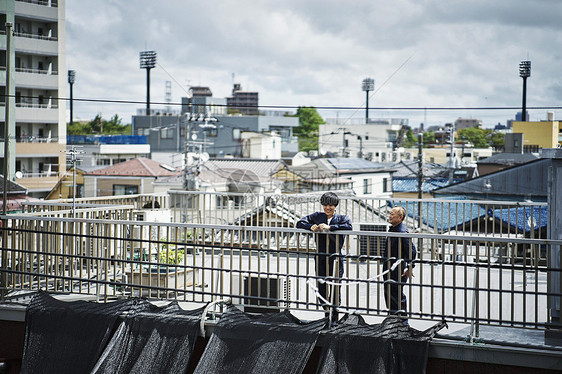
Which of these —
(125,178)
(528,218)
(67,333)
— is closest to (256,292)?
(67,333)

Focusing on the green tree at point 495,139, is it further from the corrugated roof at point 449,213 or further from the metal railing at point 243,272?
the metal railing at point 243,272

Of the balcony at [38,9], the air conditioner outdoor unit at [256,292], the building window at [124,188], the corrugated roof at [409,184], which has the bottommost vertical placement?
the air conditioner outdoor unit at [256,292]

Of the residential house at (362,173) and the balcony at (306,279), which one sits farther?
the residential house at (362,173)

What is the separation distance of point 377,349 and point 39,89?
54.7 m

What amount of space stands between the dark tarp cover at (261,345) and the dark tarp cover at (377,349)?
0.80 feet

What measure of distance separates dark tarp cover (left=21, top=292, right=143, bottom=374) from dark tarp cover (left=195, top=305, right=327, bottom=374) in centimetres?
131

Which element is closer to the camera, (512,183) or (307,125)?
(512,183)

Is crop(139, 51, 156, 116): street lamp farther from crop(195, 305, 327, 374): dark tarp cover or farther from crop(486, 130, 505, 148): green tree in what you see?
crop(195, 305, 327, 374): dark tarp cover

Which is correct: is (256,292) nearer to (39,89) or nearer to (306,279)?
(306,279)

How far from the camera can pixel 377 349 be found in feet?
23.5

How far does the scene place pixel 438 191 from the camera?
41.8 m

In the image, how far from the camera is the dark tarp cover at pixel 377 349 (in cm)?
709

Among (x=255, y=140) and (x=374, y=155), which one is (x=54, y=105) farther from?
(x=374, y=155)

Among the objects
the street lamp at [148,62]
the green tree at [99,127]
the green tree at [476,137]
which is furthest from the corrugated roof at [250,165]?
the green tree at [476,137]
